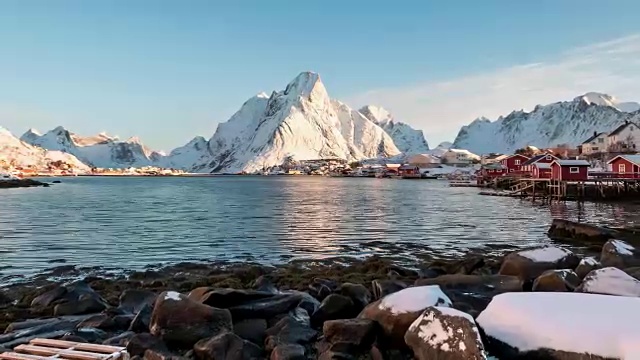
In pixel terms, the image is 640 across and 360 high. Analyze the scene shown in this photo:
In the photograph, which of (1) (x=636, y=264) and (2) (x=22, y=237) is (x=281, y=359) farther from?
(2) (x=22, y=237)

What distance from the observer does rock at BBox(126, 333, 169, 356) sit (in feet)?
25.7

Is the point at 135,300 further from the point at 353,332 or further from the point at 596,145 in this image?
the point at 596,145

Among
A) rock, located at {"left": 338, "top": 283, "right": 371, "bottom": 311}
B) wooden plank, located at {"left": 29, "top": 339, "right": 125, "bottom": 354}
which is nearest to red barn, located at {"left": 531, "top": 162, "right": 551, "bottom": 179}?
rock, located at {"left": 338, "top": 283, "right": 371, "bottom": 311}

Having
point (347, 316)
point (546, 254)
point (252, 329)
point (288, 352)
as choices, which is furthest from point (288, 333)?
point (546, 254)

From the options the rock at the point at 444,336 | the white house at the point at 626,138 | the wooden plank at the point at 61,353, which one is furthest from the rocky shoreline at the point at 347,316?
the white house at the point at 626,138

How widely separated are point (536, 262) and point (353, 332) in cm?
591

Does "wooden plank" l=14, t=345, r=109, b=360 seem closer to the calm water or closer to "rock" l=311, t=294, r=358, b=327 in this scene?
"rock" l=311, t=294, r=358, b=327

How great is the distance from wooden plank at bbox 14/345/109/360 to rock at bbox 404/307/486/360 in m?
4.51

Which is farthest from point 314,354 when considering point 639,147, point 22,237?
point 639,147

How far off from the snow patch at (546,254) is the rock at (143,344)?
8.37 metres

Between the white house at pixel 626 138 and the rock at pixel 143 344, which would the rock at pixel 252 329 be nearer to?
the rock at pixel 143 344

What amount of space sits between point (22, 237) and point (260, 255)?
14.9 metres

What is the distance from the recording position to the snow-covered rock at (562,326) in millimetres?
5852

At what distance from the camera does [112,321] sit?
971 cm
